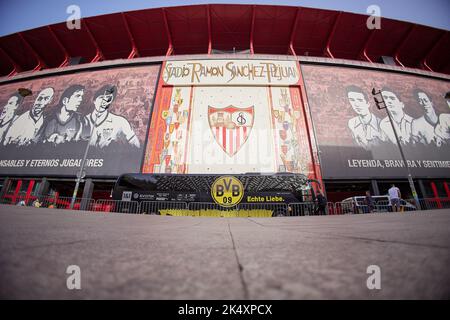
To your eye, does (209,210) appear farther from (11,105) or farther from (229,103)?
(11,105)

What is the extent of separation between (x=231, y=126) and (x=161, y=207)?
6237 mm

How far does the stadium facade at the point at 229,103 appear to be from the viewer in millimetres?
11039

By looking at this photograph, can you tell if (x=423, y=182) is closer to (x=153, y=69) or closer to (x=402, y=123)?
(x=402, y=123)

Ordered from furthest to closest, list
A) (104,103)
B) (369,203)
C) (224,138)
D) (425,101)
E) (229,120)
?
(425,101)
(104,103)
(229,120)
(224,138)
(369,203)

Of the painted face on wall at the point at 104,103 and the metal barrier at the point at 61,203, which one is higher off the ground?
the painted face on wall at the point at 104,103

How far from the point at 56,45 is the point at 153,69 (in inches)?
431

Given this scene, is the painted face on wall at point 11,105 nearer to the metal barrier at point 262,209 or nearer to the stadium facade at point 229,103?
the stadium facade at point 229,103

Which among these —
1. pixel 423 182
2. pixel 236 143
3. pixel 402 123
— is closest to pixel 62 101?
pixel 236 143

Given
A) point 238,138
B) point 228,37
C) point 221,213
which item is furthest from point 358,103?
point 221,213

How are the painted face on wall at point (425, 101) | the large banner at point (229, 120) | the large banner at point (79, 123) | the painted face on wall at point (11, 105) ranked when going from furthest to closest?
1. the painted face on wall at point (11, 105)
2. the painted face on wall at point (425, 101)
3. the large banner at point (79, 123)
4. the large banner at point (229, 120)

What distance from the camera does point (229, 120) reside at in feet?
38.2

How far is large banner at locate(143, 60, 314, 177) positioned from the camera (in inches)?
423

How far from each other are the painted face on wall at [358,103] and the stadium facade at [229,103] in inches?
3.8

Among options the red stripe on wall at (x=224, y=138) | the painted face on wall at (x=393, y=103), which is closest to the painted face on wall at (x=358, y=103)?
the painted face on wall at (x=393, y=103)
